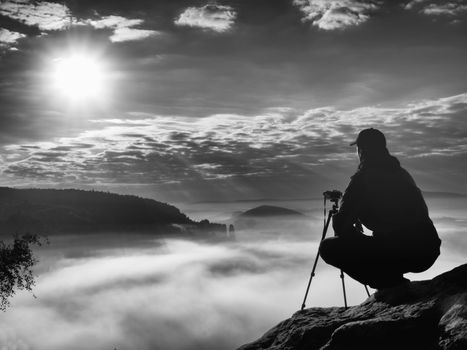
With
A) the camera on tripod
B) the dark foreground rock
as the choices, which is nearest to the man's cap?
the camera on tripod

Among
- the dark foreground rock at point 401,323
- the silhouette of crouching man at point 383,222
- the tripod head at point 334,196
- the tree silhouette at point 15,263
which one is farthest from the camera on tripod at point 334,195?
the tree silhouette at point 15,263

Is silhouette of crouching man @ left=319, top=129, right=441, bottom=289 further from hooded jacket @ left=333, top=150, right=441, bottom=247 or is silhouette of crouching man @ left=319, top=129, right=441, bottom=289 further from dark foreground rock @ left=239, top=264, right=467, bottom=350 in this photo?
dark foreground rock @ left=239, top=264, right=467, bottom=350

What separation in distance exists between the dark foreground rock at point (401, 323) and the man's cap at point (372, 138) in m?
2.76

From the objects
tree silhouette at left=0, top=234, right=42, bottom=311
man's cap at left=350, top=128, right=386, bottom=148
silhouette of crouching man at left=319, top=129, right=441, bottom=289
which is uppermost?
man's cap at left=350, top=128, right=386, bottom=148

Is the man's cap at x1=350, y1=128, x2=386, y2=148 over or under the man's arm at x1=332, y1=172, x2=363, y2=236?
over

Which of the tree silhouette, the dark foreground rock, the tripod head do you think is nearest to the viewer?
the dark foreground rock

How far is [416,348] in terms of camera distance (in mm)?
6020

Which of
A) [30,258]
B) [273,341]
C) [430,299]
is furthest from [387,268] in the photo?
[30,258]

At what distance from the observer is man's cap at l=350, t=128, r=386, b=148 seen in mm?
8305

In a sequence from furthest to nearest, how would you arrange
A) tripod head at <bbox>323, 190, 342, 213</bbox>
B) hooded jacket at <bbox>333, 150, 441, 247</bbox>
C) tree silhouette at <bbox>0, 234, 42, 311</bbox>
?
tree silhouette at <bbox>0, 234, 42, 311</bbox> < tripod head at <bbox>323, 190, 342, 213</bbox> < hooded jacket at <bbox>333, 150, 441, 247</bbox>

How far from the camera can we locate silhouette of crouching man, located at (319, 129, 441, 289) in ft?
25.8

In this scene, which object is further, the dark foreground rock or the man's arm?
the man's arm

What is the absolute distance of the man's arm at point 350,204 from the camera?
7945 mm

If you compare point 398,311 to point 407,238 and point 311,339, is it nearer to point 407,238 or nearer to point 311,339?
point 407,238
